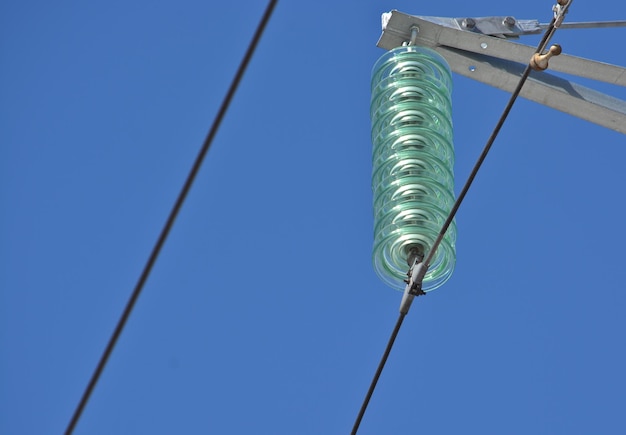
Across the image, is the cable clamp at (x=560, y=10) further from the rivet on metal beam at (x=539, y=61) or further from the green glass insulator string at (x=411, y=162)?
the green glass insulator string at (x=411, y=162)

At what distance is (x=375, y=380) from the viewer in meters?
8.25

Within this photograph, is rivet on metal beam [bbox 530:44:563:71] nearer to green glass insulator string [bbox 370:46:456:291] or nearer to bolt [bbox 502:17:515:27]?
green glass insulator string [bbox 370:46:456:291]

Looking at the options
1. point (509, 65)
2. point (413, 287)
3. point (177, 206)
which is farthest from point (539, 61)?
point (177, 206)

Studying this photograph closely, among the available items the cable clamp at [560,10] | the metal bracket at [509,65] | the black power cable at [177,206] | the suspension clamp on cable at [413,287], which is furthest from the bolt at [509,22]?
the black power cable at [177,206]

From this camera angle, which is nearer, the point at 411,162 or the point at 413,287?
the point at 413,287

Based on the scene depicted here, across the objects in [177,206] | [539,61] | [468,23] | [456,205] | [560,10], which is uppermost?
[468,23]

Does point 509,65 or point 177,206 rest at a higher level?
point 509,65

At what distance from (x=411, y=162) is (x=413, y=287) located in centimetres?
96

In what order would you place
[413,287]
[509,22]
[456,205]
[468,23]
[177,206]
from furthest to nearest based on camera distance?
[509,22] < [468,23] < [413,287] < [456,205] < [177,206]

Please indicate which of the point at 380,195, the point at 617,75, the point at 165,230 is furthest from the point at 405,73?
the point at 165,230

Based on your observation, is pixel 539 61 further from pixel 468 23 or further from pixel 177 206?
pixel 177 206

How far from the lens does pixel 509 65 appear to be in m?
10.3

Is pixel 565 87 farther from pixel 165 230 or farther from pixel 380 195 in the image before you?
pixel 165 230

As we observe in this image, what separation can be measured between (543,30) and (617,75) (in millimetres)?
706
